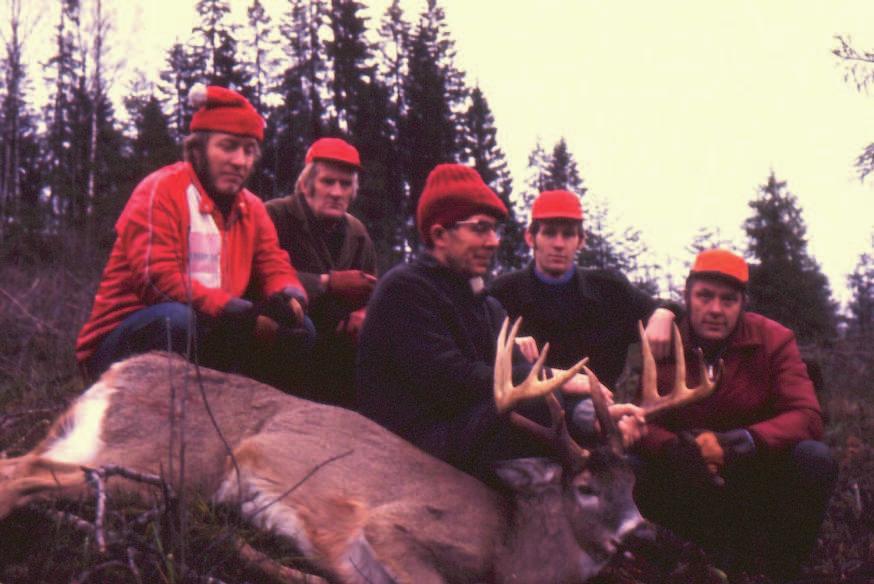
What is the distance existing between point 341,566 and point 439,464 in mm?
734

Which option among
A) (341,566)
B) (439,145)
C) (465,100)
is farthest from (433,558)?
(465,100)

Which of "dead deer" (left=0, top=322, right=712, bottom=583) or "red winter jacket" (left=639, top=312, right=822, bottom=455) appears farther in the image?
"red winter jacket" (left=639, top=312, right=822, bottom=455)

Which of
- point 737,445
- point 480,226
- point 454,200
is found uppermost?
point 454,200

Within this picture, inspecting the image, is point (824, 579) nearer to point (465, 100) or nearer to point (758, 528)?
point (758, 528)

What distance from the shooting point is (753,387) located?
4.54 metres

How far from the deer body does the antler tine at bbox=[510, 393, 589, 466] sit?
82 millimetres

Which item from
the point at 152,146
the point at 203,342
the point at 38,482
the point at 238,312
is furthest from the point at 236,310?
the point at 152,146

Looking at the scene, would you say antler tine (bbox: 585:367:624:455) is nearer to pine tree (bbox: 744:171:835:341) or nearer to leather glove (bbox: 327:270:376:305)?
leather glove (bbox: 327:270:376:305)

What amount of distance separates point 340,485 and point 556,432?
937 millimetres

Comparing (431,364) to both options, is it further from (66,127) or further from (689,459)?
(66,127)

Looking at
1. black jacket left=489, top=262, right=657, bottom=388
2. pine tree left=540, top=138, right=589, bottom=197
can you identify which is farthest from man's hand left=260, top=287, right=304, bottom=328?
pine tree left=540, top=138, right=589, bottom=197

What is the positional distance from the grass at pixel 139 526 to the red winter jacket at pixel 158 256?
32.2 inches

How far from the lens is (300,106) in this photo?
29594mm

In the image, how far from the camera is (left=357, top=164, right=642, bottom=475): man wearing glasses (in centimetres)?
405
